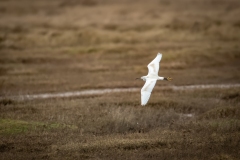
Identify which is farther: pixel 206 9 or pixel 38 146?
pixel 206 9

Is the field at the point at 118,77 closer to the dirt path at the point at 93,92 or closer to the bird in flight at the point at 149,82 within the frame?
the dirt path at the point at 93,92

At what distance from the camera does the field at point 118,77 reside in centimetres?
1078

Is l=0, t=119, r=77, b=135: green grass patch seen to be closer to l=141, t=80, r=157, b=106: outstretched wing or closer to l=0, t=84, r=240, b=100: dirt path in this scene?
l=141, t=80, r=157, b=106: outstretched wing

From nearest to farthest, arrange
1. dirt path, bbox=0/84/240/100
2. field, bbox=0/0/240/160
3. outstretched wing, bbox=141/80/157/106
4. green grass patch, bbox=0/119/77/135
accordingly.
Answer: field, bbox=0/0/240/160
outstretched wing, bbox=141/80/157/106
green grass patch, bbox=0/119/77/135
dirt path, bbox=0/84/240/100

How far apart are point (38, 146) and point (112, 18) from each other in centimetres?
2807

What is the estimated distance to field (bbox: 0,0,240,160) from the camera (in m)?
10.8

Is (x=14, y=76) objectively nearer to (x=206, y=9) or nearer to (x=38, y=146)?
(x=38, y=146)

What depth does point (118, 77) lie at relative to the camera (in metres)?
20.9

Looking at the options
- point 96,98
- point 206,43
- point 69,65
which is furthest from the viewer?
point 206,43

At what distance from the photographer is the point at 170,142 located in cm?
Result: 1085

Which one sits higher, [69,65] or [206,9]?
[206,9]

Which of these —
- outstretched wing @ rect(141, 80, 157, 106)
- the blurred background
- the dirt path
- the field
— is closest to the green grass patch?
the field

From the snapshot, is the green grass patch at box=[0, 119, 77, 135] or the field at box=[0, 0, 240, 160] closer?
the field at box=[0, 0, 240, 160]

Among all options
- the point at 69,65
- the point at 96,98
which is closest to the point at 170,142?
the point at 96,98
